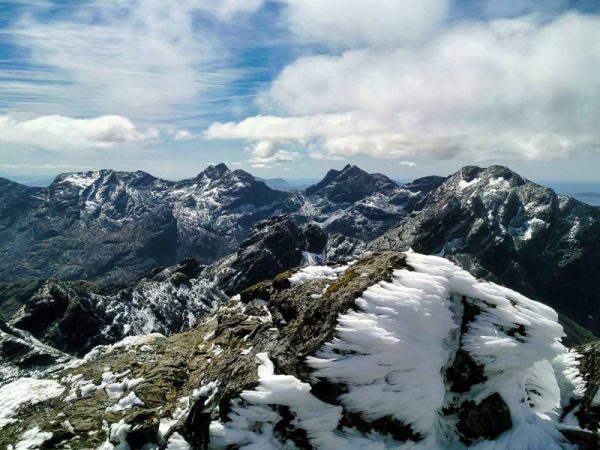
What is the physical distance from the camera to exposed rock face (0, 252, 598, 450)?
18938 millimetres

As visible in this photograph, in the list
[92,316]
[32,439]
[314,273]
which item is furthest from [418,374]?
[92,316]

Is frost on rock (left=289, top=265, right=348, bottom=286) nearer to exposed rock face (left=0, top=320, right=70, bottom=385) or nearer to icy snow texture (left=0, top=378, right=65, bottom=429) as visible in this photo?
icy snow texture (left=0, top=378, right=65, bottom=429)

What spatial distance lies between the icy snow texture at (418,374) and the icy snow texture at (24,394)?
2132cm

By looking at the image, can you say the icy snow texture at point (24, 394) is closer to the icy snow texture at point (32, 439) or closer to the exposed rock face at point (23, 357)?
the icy snow texture at point (32, 439)

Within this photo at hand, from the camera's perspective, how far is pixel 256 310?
35625mm

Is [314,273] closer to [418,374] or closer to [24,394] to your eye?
[418,374]

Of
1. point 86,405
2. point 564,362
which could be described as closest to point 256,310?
point 86,405

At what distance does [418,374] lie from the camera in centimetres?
1959

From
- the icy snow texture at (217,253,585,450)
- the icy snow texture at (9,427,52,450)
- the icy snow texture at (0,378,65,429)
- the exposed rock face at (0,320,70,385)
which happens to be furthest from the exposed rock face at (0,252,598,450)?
the exposed rock face at (0,320,70,385)

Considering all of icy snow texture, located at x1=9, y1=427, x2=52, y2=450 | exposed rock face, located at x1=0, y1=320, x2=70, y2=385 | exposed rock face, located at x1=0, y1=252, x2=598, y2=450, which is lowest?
exposed rock face, located at x1=0, y1=320, x2=70, y2=385

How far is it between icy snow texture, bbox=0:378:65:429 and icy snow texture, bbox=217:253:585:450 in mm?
21323

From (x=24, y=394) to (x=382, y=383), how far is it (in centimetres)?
3021

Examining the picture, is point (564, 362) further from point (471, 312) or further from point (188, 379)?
point (188, 379)

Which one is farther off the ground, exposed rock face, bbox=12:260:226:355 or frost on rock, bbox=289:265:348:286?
frost on rock, bbox=289:265:348:286
